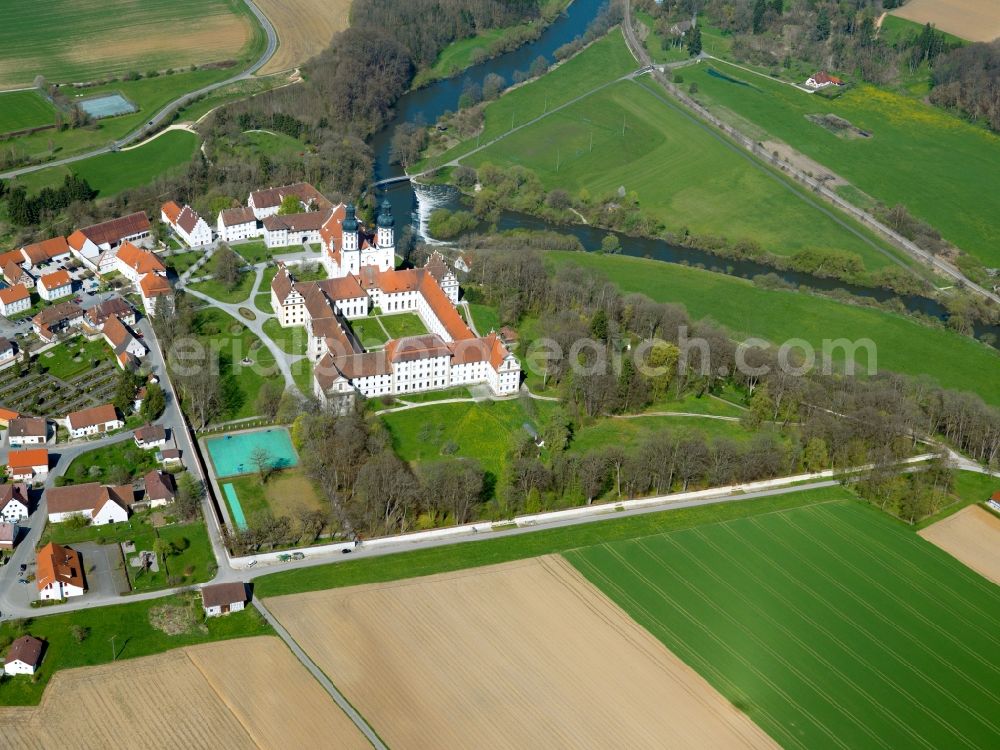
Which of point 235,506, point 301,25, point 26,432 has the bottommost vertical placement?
point 235,506

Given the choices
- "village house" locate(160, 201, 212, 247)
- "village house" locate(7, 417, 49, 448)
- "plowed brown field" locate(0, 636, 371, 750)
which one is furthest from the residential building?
"plowed brown field" locate(0, 636, 371, 750)

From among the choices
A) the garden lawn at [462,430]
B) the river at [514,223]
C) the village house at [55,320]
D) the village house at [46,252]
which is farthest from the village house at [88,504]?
the river at [514,223]

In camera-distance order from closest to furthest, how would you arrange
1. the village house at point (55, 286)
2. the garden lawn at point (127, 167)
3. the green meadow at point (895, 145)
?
the village house at point (55, 286) → the garden lawn at point (127, 167) → the green meadow at point (895, 145)

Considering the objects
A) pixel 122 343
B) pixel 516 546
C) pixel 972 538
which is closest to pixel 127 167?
pixel 122 343

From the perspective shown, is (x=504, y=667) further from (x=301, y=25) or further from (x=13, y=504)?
(x=301, y=25)

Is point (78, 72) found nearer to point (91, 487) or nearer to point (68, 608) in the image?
point (91, 487)

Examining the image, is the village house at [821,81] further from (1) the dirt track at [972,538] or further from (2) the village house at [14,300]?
(2) the village house at [14,300]

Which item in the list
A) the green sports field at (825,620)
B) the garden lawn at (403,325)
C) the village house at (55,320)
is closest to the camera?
the green sports field at (825,620)
